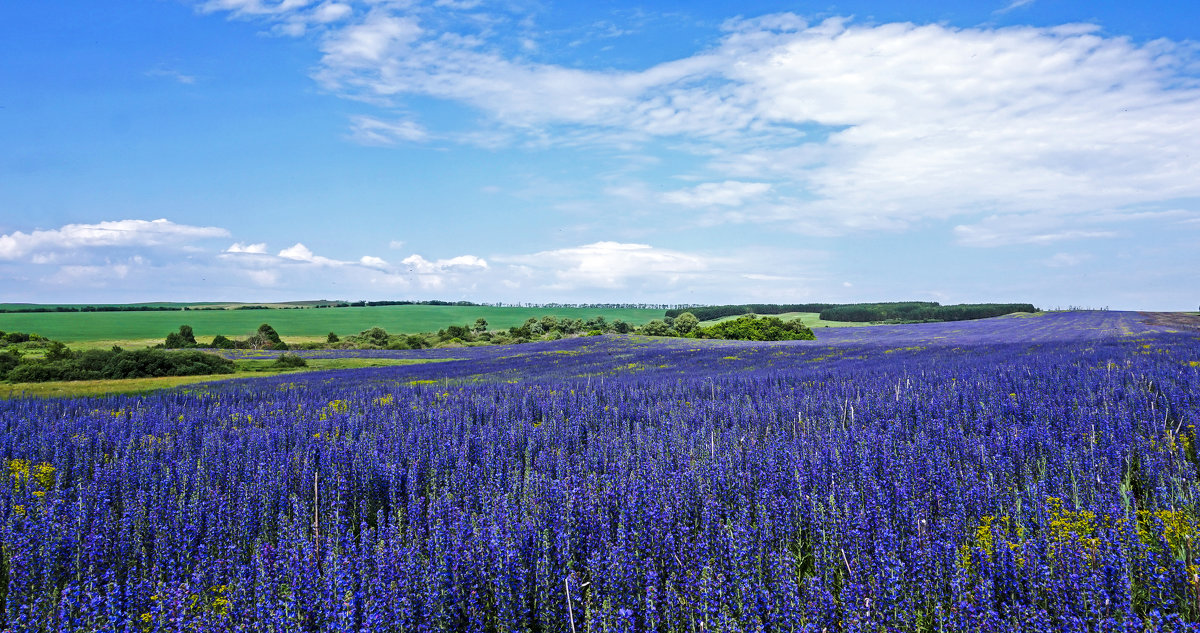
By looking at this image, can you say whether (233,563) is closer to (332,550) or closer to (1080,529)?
(332,550)

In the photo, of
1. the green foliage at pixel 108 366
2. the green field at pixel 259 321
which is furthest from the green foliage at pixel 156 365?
the green field at pixel 259 321

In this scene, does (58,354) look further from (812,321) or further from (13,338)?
(812,321)

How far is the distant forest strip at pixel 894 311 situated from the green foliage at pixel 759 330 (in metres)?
Answer: 26.1

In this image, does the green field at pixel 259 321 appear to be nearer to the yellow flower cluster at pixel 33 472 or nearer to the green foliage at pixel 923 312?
the green foliage at pixel 923 312

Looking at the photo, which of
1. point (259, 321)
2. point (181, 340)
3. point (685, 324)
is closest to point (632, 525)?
point (181, 340)

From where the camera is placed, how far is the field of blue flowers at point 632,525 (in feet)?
10.1

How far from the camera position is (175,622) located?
2.84 metres

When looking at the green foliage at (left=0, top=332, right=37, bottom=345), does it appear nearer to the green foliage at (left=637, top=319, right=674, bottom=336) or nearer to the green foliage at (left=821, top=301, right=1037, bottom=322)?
the green foliage at (left=637, top=319, right=674, bottom=336)

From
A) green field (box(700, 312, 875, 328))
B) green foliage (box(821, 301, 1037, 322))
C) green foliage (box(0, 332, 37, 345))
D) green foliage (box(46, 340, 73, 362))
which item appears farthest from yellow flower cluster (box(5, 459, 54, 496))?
green foliage (box(821, 301, 1037, 322))

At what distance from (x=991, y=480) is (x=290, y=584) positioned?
5181mm

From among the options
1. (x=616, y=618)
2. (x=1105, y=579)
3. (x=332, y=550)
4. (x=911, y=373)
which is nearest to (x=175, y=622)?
(x=332, y=550)

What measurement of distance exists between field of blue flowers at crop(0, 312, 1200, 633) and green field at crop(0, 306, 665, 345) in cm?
6010

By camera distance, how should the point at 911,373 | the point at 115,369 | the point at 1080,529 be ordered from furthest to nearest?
1. the point at 115,369
2. the point at 911,373
3. the point at 1080,529

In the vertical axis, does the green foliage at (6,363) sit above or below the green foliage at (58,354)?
below
